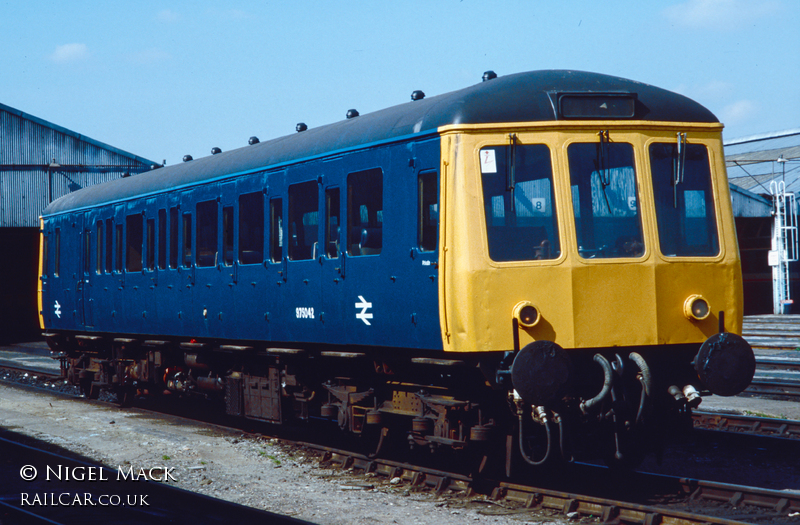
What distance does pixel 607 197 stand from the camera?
774cm

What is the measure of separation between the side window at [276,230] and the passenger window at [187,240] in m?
2.36

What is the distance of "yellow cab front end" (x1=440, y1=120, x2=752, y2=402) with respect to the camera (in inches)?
294

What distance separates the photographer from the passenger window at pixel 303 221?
970 cm

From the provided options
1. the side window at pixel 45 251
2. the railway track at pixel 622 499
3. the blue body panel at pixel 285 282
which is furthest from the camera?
the side window at pixel 45 251

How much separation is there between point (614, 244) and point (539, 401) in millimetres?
1518

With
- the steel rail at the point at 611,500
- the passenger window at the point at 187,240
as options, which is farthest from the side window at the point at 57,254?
the steel rail at the point at 611,500

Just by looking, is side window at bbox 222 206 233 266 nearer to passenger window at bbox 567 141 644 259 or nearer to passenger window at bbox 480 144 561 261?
passenger window at bbox 480 144 561 261

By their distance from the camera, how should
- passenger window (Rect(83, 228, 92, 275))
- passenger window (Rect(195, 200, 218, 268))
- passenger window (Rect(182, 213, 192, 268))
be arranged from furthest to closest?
passenger window (Rect(83, 228, 92, 275))
passenger window (Rect(182, 213, 192, 268))
passenger window (Rect(195, 200, 218, 268))

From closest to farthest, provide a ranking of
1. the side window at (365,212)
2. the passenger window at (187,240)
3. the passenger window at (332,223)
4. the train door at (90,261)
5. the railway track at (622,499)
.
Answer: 1. the railway track at (622,499)
2. the side window at (365,212)
3. the passenger window at (332,223)
4. the passenger window at (187,240)
5. the train door at (90,261)

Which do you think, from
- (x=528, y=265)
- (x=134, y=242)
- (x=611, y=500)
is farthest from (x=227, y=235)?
(x=611, y=500)

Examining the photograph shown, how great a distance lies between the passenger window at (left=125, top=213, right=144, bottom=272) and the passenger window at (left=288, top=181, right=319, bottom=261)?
15.0 feet

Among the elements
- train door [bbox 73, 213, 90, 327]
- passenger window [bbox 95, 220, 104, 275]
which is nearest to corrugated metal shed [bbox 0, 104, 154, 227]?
train door [bbox 73, 213, 90, 327]

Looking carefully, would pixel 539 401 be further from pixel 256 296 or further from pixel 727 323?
pixel 256 296

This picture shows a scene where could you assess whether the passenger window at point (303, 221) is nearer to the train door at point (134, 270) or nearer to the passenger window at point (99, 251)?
the train door at point (134, 270)
